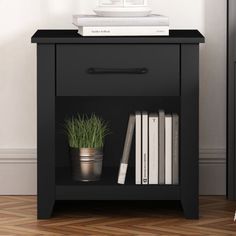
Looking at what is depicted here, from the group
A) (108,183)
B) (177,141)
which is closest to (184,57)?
(177,141)

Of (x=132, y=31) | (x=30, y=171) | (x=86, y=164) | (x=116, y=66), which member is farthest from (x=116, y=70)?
(x=30, y=171)

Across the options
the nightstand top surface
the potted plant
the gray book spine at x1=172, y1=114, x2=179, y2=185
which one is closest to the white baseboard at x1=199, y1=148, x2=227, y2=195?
the gray book spine at x1=172, y1=114, x2=179, y2=185

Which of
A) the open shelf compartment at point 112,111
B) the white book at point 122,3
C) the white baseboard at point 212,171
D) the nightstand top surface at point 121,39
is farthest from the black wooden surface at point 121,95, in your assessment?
the white baseboard at point 212,171

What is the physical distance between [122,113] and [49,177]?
1.62 feet

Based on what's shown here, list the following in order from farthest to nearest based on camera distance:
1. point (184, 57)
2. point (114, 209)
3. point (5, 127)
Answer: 1. point (5, 127)
2. point (114, 209)
3. point (184, 57)

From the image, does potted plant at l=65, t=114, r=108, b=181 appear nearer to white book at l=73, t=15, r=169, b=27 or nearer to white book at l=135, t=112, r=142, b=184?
white book at l=135, t=112, r=142, b=184

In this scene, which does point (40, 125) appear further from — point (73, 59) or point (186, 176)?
point (186, 176)

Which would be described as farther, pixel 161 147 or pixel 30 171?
pixel 30 171

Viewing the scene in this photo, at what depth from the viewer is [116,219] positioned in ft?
10.1

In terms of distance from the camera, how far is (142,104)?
339 cm

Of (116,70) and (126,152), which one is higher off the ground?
(116,70)

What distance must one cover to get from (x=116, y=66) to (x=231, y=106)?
60cm

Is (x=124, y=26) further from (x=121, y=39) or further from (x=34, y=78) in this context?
(x=34, y=78)

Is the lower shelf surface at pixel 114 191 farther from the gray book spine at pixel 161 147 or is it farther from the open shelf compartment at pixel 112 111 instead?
the open shelf compartment at pixel 112 111
